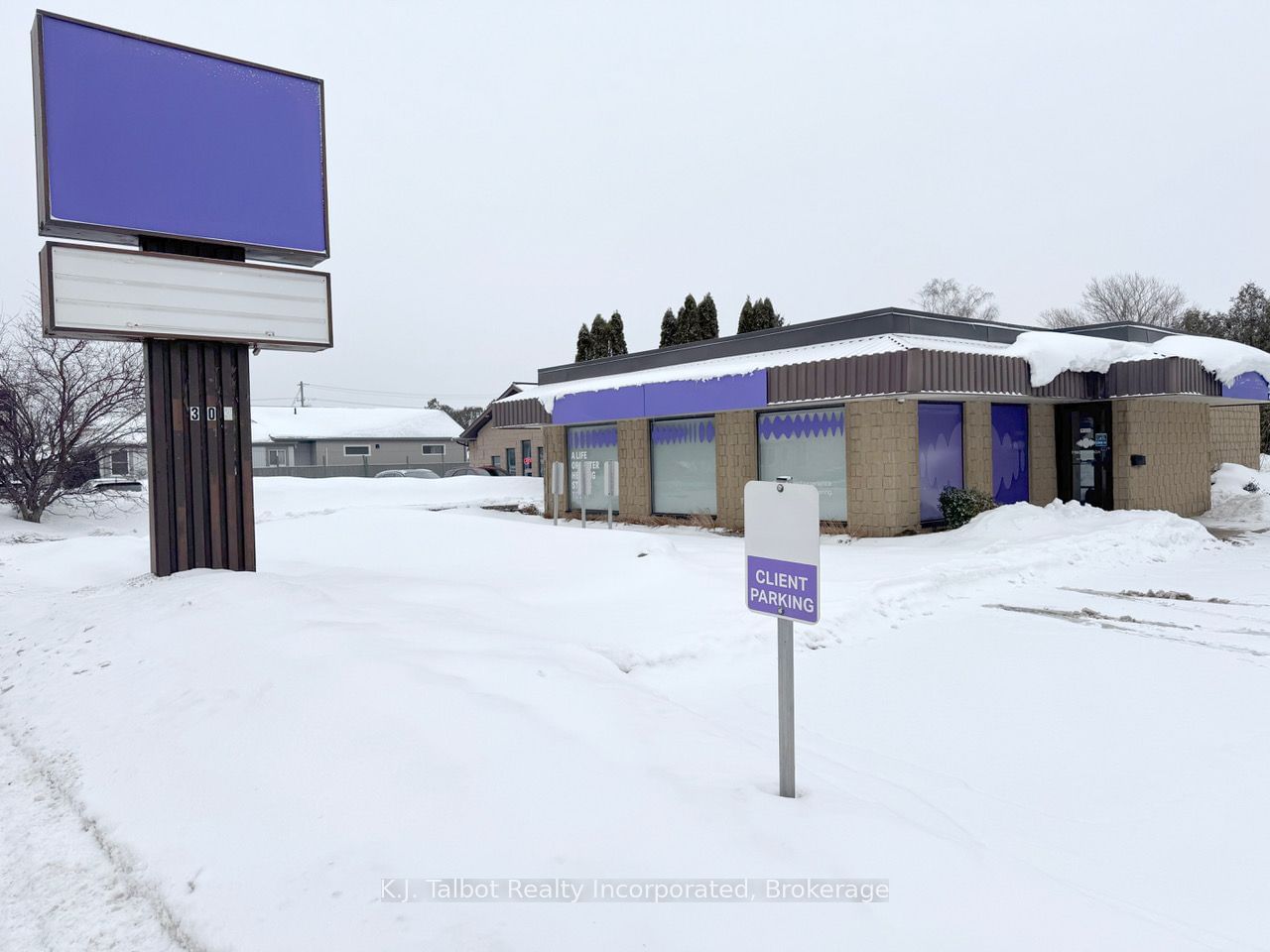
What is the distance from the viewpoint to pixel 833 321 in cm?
1723

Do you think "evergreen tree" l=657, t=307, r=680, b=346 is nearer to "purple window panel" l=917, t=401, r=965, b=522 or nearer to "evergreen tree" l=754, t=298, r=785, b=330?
"evergreen tree" l=754, t=298, r=785, b=330

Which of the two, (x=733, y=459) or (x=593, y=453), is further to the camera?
(x=593, y=453)

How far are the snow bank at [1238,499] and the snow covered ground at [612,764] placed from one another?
449 inches

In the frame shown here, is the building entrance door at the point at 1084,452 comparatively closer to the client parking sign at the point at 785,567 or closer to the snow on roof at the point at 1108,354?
the snow on roof at the point at 1108,354

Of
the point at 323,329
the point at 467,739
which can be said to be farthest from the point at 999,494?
the point at 467,739

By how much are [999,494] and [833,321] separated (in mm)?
5330

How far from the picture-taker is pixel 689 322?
124ft

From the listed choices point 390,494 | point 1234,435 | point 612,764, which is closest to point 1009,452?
point 1234,435

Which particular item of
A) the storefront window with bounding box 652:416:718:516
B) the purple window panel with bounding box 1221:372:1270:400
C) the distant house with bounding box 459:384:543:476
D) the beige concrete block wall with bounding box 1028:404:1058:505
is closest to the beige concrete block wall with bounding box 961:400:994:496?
the beige concrete block wall with bounding box 1028:404:1058:505

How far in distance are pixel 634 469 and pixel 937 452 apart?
7810 mm

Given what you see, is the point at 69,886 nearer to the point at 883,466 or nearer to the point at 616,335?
the point at 883,466

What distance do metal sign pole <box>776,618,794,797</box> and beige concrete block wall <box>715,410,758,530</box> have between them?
14509mm

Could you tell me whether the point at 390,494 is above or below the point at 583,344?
below

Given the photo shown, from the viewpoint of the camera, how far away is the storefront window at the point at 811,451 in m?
17.2
